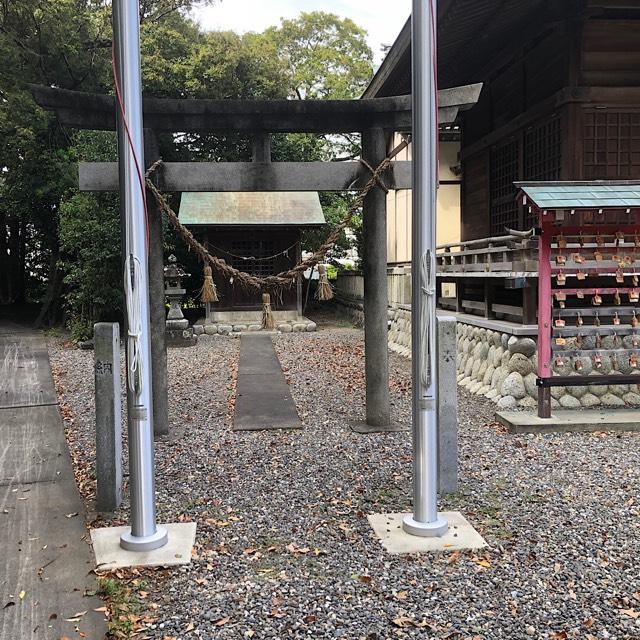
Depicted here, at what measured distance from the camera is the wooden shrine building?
53.9ft

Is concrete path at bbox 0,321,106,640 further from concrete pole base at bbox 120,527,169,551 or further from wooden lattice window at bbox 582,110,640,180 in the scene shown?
wooden lattice window at bbox 582,110,640,180

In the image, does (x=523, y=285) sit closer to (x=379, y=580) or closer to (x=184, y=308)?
(x=379, y=580)

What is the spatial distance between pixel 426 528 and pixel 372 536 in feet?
1.13

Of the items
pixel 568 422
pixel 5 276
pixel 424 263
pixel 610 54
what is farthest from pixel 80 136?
pixel 424 263

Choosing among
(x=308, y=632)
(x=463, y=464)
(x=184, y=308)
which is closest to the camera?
(x=308, y=632)

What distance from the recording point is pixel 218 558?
3.53 meters

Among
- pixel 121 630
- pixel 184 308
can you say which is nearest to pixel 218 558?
pixel 121 630

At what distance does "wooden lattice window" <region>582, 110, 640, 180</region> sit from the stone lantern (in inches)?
350

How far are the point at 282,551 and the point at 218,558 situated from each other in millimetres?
381

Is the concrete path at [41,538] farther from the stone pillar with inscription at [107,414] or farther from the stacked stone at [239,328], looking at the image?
the stacked stone at [239,328]

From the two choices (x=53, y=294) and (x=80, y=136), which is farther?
(x=53, y=294)

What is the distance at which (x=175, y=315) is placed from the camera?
544 inches

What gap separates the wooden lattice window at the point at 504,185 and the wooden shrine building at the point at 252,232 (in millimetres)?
5921

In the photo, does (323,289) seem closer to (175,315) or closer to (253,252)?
(175,315)
